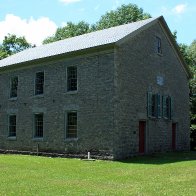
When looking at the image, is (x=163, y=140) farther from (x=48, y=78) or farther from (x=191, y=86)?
(x=191, y=86)

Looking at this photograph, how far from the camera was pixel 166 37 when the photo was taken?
2734 centimetres

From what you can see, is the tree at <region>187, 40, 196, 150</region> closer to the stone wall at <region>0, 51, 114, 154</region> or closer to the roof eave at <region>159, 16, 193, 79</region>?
the roof eave at <region>159, 16, 193, 79</region>

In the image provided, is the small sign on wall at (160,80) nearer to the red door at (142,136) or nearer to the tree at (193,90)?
the red door at (142,136)

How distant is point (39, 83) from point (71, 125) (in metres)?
4.37

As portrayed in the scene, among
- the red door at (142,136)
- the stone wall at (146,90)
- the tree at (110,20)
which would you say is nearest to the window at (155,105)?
the stone wall at (146,90)

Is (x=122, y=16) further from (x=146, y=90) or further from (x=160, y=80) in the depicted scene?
(x=146, y=90)

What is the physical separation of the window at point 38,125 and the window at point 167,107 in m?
8.09

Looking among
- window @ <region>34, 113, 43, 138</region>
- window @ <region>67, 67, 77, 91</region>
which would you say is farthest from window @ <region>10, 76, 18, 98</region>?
window @ <region>67, 67, 77, 91</region>

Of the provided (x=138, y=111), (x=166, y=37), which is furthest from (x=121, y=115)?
(x=166, y=37)

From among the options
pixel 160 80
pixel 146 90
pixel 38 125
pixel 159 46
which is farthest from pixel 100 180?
pixel 159 46

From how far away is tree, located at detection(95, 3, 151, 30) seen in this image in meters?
50.6

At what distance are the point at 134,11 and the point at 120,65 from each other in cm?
3162

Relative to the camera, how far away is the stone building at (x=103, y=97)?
21.3 meters

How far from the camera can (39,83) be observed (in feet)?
85.1
